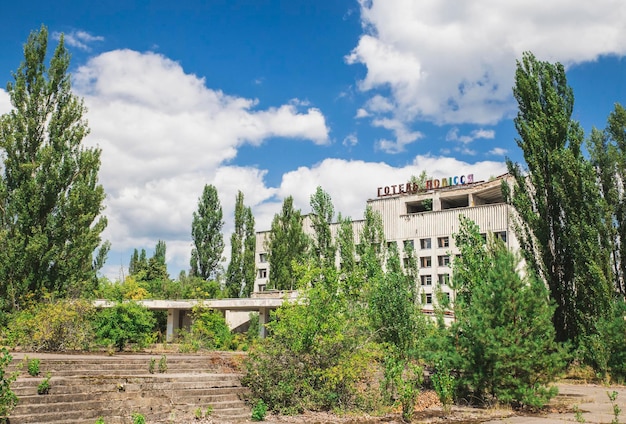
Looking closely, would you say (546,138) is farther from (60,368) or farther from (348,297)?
(60,368)

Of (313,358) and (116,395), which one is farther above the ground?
(313,358)

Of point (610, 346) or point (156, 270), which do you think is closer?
point (610, 346)

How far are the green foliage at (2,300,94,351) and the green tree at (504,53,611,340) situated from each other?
18.0 meters

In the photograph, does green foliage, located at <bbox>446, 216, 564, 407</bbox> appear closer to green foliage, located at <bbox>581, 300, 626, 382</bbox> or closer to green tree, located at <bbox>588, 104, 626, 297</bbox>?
green foliage, located at <bbox>581, 300, 626, 382</bbox>

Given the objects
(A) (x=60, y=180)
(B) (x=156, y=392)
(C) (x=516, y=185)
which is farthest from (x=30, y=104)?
(C) (x=516, y=185)

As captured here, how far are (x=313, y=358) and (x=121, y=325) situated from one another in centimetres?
1020

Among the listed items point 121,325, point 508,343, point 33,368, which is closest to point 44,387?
point 33,368

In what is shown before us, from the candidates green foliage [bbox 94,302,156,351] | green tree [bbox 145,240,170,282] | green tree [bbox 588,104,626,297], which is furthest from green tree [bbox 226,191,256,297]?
green tree [bbox 588,104,626,297]

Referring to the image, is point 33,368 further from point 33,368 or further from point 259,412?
point 259,412

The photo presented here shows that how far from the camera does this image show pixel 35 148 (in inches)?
818

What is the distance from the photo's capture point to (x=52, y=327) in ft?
56.7

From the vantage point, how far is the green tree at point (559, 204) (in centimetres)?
2109

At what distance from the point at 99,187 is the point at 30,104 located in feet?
13.8

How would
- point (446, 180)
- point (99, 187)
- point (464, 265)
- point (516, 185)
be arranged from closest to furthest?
point (464, 265) → point (99, 187) → point (516, 185) → point (446, 180)
